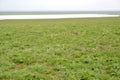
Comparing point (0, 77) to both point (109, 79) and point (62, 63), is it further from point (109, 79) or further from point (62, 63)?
point (109, 79)

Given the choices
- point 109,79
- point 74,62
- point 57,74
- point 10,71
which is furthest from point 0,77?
point 109,79

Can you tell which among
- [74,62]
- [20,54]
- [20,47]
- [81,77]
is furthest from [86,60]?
[20,47]

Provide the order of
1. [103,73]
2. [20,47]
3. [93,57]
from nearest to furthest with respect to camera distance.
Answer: [103,73], [93,57], [20,47]

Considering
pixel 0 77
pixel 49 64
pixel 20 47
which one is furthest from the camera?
pixel 20 47

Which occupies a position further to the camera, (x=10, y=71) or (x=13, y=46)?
(x=13, y=46)

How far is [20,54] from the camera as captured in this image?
7703mm

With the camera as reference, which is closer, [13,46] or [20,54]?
[20,54]

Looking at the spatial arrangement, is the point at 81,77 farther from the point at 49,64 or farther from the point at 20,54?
the point at 20,54

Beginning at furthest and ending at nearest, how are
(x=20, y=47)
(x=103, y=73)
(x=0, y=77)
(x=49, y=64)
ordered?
1. (x=20, y=47)
2. (x=49, y=64)
3. (x=103, y=73)
4. (x=0, y=77)

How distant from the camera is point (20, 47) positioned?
9.16 m

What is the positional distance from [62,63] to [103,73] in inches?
57.3

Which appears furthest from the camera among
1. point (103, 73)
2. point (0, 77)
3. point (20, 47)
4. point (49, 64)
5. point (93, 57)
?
point (20, 47)

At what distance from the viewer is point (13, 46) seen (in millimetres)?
9414

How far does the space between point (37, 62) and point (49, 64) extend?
45 cm
